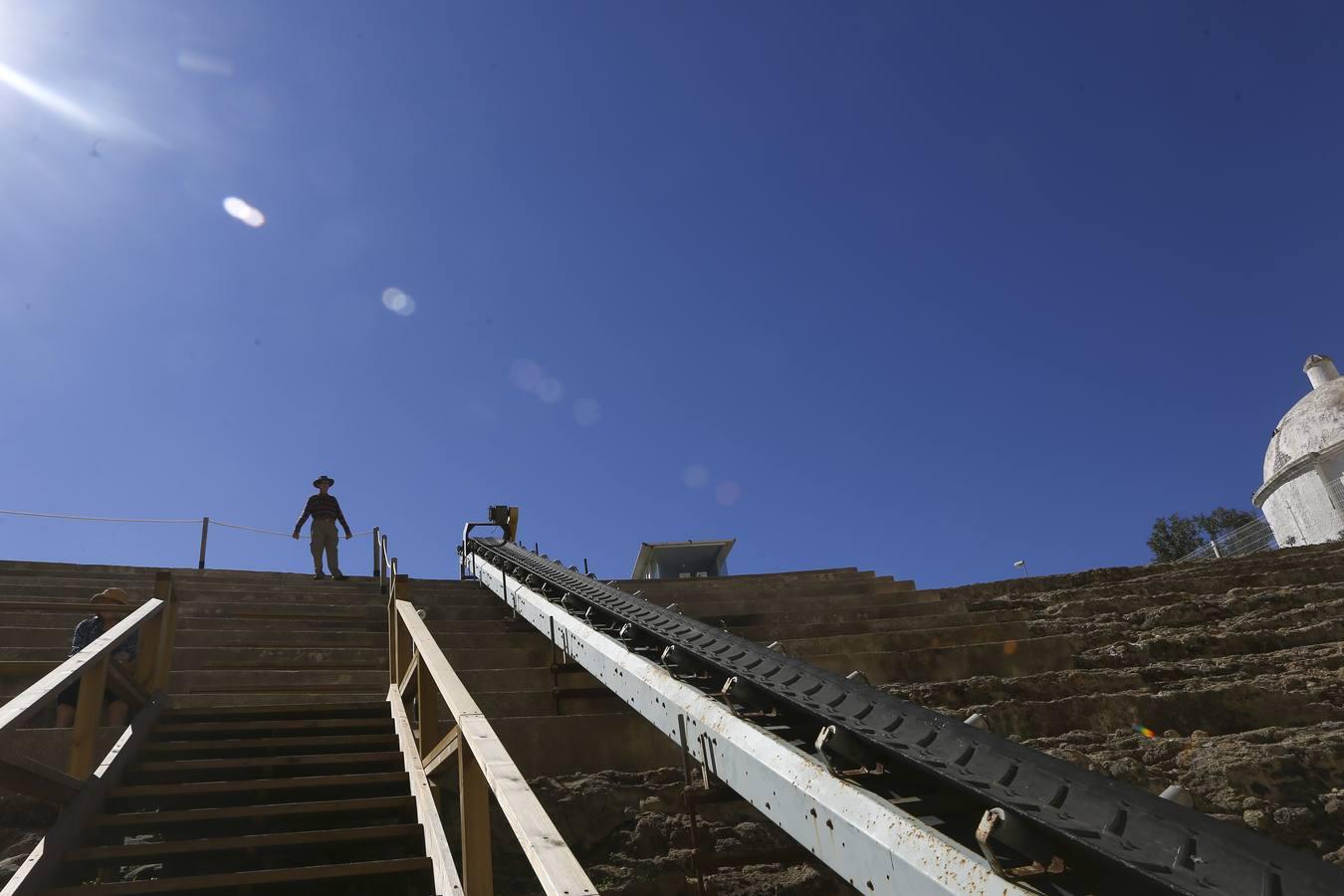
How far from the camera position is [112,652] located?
16.6ft

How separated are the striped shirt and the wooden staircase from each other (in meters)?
6.71

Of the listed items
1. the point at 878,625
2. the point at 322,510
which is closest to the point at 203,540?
the point at 322,510

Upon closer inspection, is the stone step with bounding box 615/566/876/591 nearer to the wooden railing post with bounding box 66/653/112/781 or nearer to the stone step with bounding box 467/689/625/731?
the stone step with bounding box 467/689/625/731

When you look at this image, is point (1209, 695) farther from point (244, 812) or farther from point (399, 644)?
point (244, 812)

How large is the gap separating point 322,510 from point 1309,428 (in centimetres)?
2550

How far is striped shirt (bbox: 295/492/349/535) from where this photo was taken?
39.7 ft

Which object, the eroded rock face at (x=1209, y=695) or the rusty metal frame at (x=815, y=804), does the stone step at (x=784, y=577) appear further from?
the rusty metal frame at (x=815, y=804)

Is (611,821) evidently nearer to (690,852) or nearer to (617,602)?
(690,852)

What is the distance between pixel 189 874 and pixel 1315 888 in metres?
4.32

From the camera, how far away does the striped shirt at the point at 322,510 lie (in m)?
12.1

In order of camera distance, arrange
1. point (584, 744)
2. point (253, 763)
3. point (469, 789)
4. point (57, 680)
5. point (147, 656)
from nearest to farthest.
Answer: point (469, 789) → point (57, 680) → point (253, 763) → point (584, 744) → point (147, 656)

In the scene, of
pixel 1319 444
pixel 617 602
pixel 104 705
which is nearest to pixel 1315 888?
pixel 617 602

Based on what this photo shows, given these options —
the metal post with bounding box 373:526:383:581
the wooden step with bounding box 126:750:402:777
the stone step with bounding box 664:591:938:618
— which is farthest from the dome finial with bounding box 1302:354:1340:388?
the wooden step with bounding box 126:750:402:777

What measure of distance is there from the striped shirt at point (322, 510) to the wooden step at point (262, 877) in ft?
29.2
